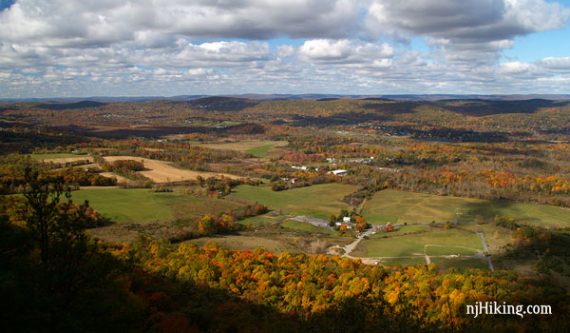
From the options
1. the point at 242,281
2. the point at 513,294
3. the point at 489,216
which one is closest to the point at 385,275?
the point at 513,294

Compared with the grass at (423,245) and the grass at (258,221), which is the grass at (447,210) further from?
the grass at (258,221)

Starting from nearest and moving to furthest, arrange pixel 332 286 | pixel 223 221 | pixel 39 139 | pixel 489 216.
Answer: pixel 332 286 → pixel 223 221 → pixel 489 216 → pixel 39 139

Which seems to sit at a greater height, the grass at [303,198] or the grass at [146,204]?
the grass at [146,204]

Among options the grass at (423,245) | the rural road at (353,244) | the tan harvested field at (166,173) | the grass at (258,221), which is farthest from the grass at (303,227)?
the tan harvested field at (166,173)

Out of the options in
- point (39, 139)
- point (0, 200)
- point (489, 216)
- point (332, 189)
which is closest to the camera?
point (0, 200)

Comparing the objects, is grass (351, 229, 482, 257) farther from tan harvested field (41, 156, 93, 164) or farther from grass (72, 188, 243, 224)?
tan harvested field (41, 156, 93, 164)

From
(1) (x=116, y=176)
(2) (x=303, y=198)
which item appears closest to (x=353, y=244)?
(2) (x=303, y=198)

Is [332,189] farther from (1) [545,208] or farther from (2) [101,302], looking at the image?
(2) [101,302]
